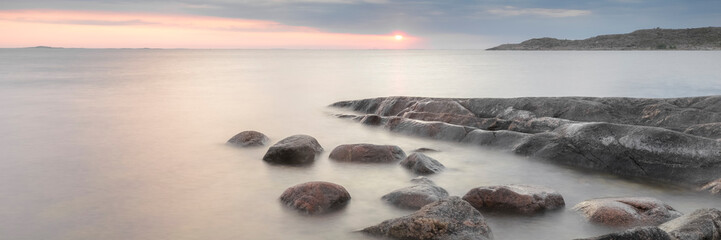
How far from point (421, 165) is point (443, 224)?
357 cm

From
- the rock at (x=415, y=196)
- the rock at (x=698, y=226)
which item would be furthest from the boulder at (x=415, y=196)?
the rock at (x=698, y=226)

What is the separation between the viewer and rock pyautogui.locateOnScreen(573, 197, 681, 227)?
639cm

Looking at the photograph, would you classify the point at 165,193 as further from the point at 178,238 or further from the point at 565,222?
the point at 565,222

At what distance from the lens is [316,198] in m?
7.14

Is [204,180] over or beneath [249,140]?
beneath

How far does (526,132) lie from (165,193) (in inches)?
289

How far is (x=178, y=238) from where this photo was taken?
6.35 meters

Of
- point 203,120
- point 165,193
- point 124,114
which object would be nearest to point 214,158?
point 165,193

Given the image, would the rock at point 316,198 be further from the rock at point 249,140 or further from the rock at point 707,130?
the rock at point 707,130

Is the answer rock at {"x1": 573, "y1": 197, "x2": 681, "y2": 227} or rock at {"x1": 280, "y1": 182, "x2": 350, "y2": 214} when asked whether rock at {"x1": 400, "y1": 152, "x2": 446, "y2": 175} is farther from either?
rock at {"x1": 573, "y1": 197, "x2": 681, "y2": 227}

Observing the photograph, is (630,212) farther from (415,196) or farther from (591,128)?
(591,128)

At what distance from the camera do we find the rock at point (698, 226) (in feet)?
16.3

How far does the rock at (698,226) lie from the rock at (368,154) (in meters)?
5.20

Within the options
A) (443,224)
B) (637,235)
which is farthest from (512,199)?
(637,235)
